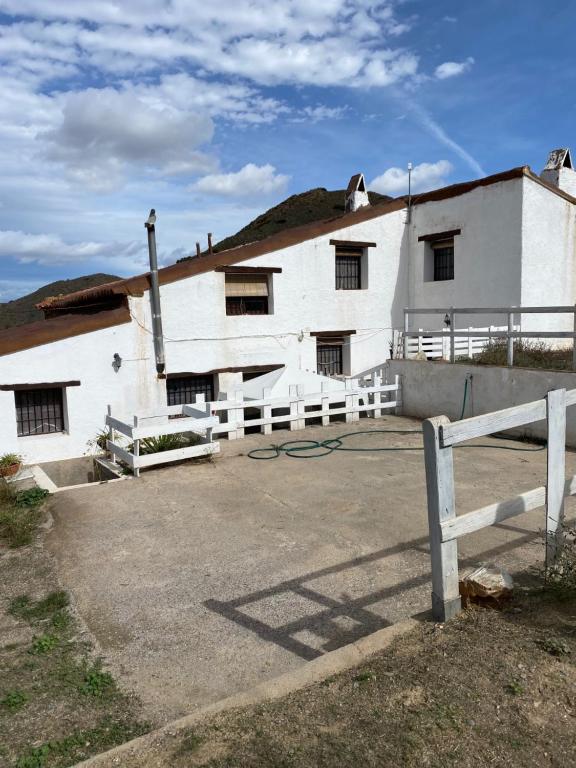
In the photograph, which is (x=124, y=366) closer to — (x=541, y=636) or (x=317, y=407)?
(x=317, y=407)

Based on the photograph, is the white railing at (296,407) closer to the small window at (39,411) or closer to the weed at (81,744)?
the small window at (39,411)

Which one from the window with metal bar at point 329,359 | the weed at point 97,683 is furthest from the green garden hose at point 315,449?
the weed at point 97,683

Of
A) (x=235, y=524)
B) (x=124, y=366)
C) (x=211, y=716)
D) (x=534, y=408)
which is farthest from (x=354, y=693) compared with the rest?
(x=124, y=366)

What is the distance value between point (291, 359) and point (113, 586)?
10.6 m

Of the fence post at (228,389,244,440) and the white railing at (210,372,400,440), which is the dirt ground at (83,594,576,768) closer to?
the white railing at (210,372,400,440)

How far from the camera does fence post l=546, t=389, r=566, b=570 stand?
171 inches

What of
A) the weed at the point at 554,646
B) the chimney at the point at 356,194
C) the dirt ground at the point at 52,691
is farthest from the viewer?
the chimney at the point at 356,194

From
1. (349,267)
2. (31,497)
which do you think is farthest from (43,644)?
(349,267)

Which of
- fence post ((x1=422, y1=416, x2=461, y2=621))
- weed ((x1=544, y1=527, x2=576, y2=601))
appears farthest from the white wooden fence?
weed ((x1=544, y1=527, x2=576, y2=601))

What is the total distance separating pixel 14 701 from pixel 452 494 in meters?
3.03

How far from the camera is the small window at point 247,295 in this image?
14516 millimetres

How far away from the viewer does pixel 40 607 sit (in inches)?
195

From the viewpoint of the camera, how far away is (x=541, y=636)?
3.54m

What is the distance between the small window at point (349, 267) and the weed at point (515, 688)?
1414 centimetres
